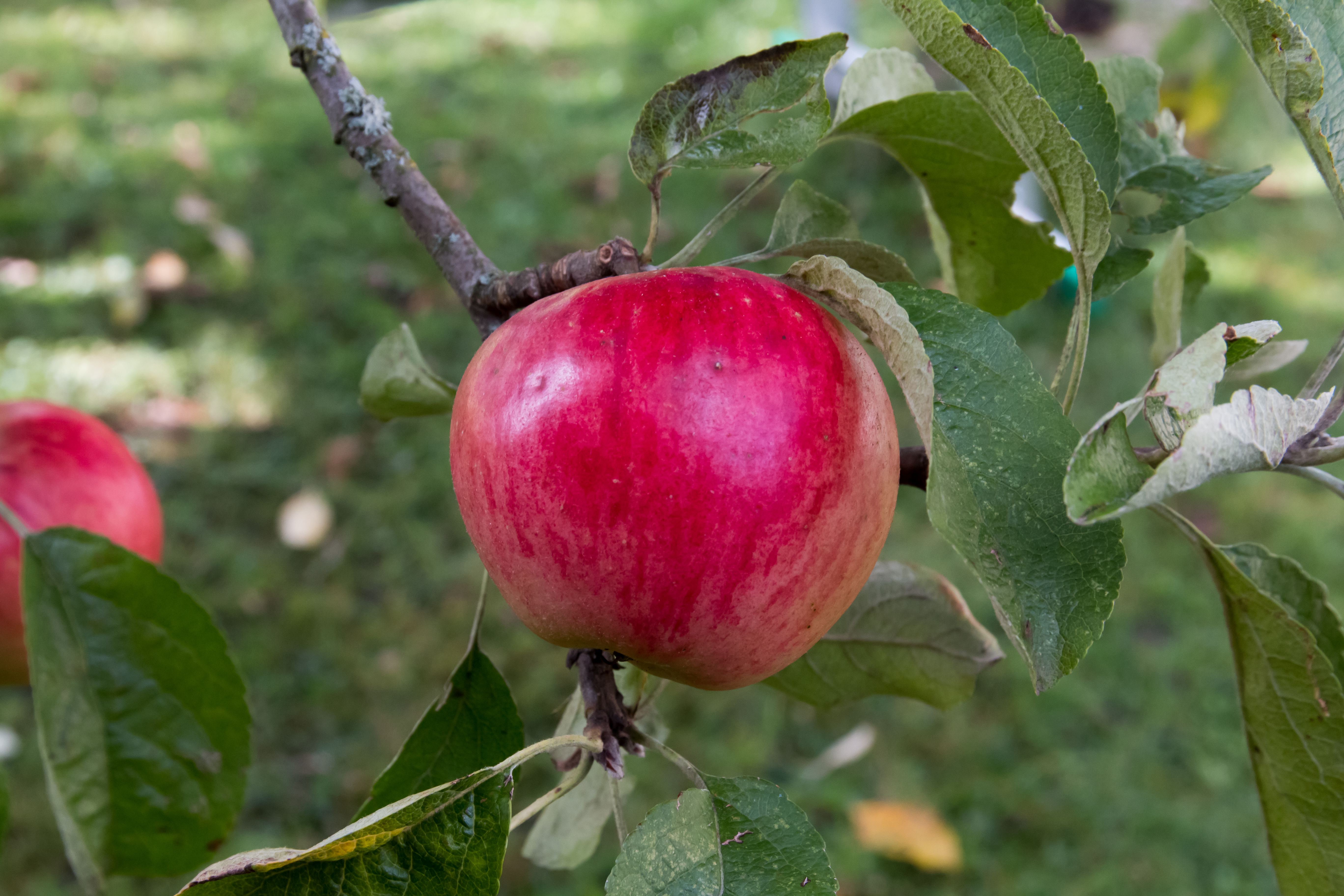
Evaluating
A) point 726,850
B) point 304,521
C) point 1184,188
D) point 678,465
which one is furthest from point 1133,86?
point 304,521

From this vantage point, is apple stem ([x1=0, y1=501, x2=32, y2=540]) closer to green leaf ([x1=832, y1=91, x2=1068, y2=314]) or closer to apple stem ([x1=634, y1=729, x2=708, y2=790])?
apple stem ([x1=634, y1=729, x2=708, y2=790])

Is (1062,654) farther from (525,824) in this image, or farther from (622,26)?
(622,26)

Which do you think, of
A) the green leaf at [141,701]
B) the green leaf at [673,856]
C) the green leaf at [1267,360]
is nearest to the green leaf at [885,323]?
the green leaf at [673,856]

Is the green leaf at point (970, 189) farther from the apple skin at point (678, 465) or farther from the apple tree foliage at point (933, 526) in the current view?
the apple skin at point (678, 465)

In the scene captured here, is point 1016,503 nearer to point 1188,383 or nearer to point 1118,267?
point 1188,383

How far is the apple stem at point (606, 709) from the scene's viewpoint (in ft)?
1.74

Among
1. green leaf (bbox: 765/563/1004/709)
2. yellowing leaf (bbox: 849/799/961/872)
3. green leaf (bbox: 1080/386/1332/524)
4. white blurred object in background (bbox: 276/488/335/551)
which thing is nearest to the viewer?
green leaf (bbox: 1080/386/1332/524)

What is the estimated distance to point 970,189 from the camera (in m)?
0.63

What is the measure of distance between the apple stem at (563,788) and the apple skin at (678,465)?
7 centimetres

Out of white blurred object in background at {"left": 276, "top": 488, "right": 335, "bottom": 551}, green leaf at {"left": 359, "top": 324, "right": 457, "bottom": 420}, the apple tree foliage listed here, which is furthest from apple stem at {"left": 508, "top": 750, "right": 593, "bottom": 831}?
white blurred object in background at {"left": 276, "top": 488, "right": 335, "bottom": 551}

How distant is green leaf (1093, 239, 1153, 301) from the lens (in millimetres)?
562

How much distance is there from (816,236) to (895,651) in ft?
0.99

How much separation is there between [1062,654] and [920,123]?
317 millimetres

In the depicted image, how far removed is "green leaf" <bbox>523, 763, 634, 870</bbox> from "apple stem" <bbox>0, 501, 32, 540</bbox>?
417 mm
